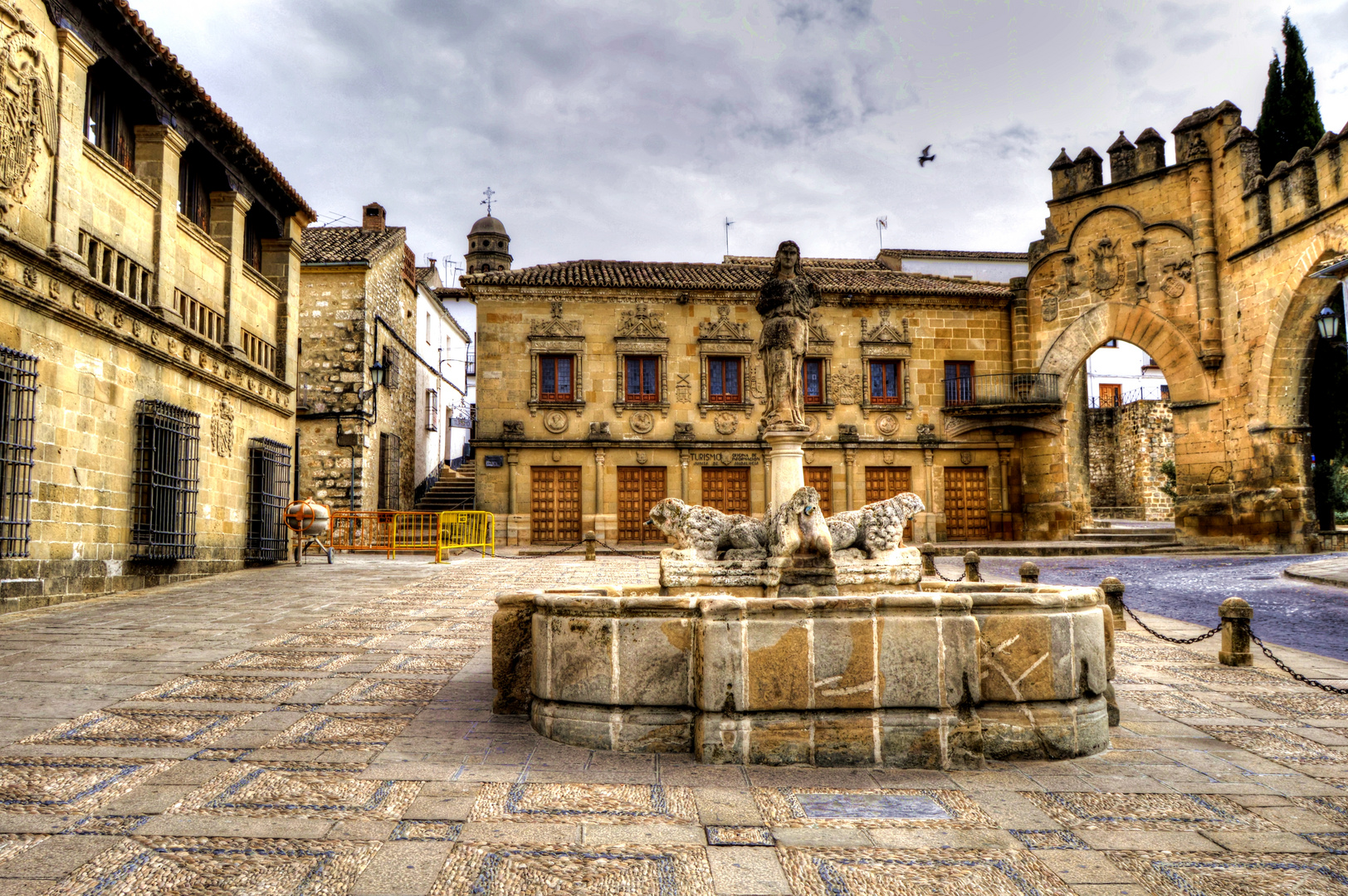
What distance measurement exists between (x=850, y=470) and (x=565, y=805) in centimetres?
2097

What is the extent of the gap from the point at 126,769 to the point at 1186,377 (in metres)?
22.9

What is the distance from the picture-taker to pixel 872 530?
687 centimetres

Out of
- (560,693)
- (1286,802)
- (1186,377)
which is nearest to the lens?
(1286,802)

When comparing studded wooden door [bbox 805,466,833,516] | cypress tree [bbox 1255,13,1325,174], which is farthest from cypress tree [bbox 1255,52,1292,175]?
studded wooden door [bbox 805,466,833,516]

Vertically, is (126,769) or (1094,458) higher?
(1094,458)

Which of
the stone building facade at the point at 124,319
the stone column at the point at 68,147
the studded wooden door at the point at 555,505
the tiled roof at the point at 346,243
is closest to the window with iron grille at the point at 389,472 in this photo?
the studded wooden door at the point at 555,505

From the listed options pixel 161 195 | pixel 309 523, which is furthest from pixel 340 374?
pixel 161 195

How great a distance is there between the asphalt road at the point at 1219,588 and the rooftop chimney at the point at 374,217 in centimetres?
2032

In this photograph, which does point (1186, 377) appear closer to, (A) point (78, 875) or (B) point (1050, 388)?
(B) point (1050, 388)

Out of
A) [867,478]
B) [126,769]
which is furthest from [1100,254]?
[126,769]

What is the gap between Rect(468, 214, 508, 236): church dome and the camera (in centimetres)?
4928

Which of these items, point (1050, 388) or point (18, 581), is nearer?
point (18, 581)

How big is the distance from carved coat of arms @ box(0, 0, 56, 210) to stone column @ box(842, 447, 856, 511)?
19.0 m

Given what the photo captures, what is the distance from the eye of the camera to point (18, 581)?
8.46m
